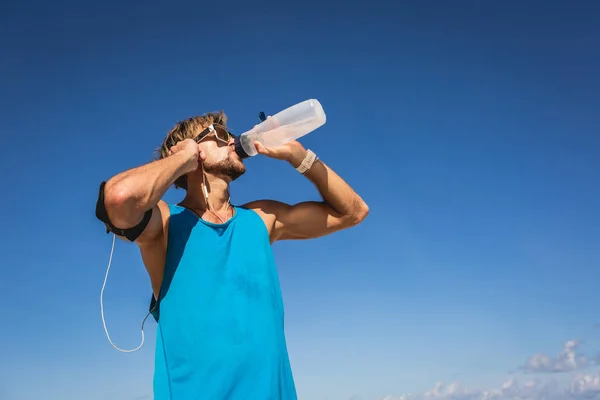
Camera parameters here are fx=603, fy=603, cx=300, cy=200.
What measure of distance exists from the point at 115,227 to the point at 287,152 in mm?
1760

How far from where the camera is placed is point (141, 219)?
4211 mm

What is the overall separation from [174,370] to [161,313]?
0.44 metres

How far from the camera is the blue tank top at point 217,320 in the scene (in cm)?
421

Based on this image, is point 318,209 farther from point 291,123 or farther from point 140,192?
point 140,192

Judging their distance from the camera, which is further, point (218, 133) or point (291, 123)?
point (291, 123)

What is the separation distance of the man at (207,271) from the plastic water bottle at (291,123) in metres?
0.28

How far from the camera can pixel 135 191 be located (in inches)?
158

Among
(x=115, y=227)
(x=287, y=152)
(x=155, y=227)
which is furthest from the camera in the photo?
(x=287, y=152)

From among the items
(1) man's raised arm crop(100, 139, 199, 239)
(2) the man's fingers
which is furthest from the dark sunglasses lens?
(1) man's raised arm crop(100, 139, 199, 239)

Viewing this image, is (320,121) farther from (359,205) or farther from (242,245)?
(242,245)

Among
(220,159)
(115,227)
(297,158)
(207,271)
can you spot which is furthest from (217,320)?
(297,158)

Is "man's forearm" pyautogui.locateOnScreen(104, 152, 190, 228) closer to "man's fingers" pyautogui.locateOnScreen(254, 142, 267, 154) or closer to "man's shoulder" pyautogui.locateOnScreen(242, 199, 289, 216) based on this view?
"man's fingers" pyautogui.locateOnScreen(254, 142, 267, 154)

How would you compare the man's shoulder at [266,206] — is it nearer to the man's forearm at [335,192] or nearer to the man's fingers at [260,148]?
the man's forearm at [335,192]

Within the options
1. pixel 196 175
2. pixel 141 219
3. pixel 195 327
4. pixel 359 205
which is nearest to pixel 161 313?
pixel 195 327
